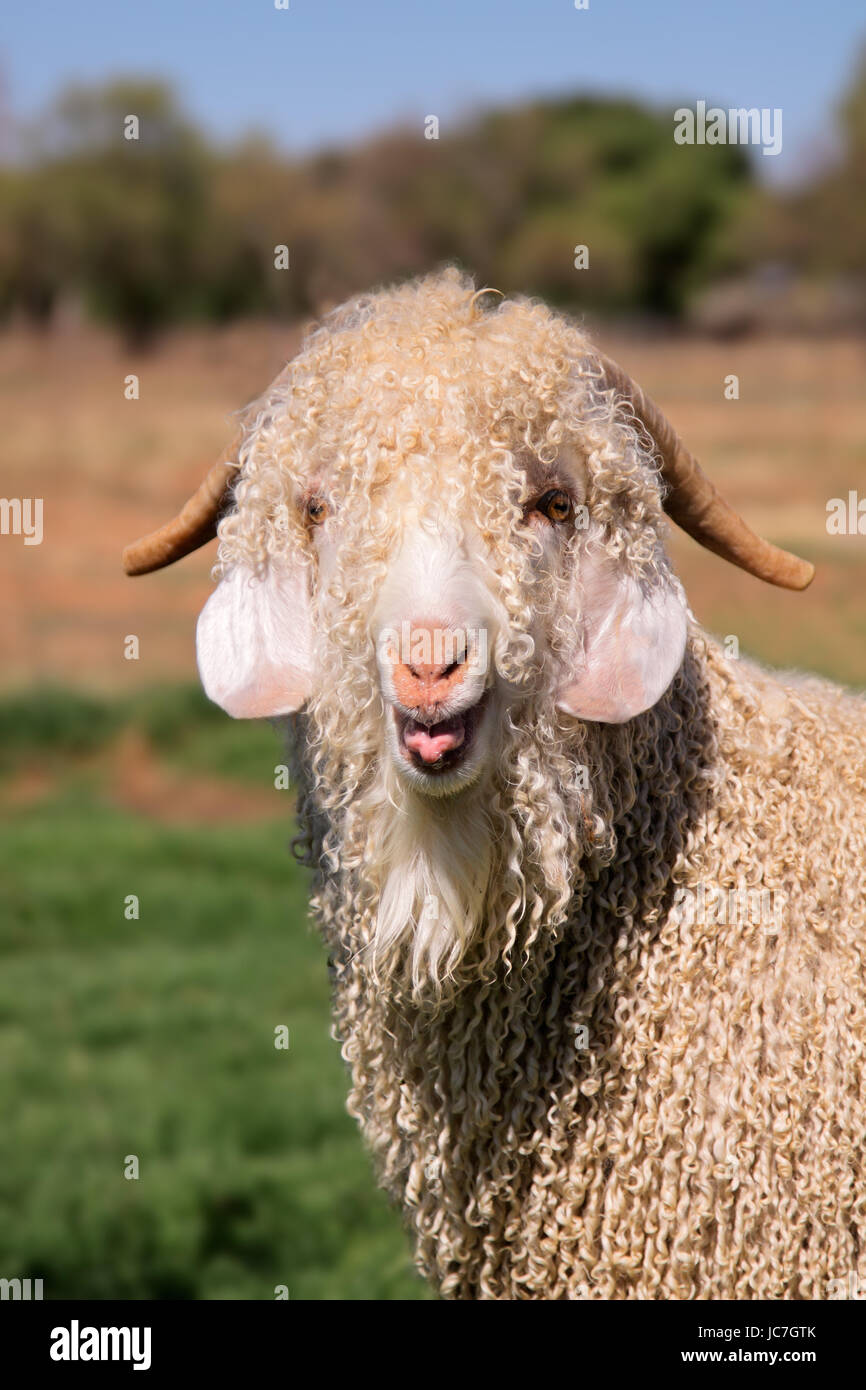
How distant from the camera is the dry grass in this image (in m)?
13.9

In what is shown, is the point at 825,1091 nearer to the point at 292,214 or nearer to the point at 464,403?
the point at 464,403

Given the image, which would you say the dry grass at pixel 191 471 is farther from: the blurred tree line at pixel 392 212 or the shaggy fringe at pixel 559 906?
the blurred tree line at pixel 392 212

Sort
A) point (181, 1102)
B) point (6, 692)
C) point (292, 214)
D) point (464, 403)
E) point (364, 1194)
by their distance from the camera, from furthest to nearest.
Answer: point (292, 214), point (6, 692), point (181, 1102), point (364, 1194), point (464, 403)

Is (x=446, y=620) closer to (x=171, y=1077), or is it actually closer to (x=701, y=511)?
(x=701, y=511)

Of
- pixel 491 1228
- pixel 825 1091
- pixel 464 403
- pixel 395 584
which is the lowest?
pixel 491 1228

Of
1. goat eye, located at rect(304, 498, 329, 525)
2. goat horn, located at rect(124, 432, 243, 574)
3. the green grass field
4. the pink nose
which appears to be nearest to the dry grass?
goat horn, located at rect(124, 432, 243, 574)

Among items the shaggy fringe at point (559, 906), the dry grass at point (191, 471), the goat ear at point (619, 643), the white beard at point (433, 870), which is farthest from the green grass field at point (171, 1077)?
the dry grass at point (191, 471)

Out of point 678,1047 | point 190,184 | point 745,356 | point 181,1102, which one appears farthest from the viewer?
point 190,184

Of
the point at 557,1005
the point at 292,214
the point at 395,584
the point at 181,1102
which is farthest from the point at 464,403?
the point at 292,214

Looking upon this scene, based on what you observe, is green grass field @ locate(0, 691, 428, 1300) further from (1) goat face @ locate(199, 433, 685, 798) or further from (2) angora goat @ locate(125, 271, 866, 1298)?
(1) goat face @ locate(199, 433, 685, 798)

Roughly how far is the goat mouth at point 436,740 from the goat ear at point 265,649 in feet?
1.38

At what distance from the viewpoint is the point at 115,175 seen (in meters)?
34.7

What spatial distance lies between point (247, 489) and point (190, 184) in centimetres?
3552

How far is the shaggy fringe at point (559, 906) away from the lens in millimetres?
2486
